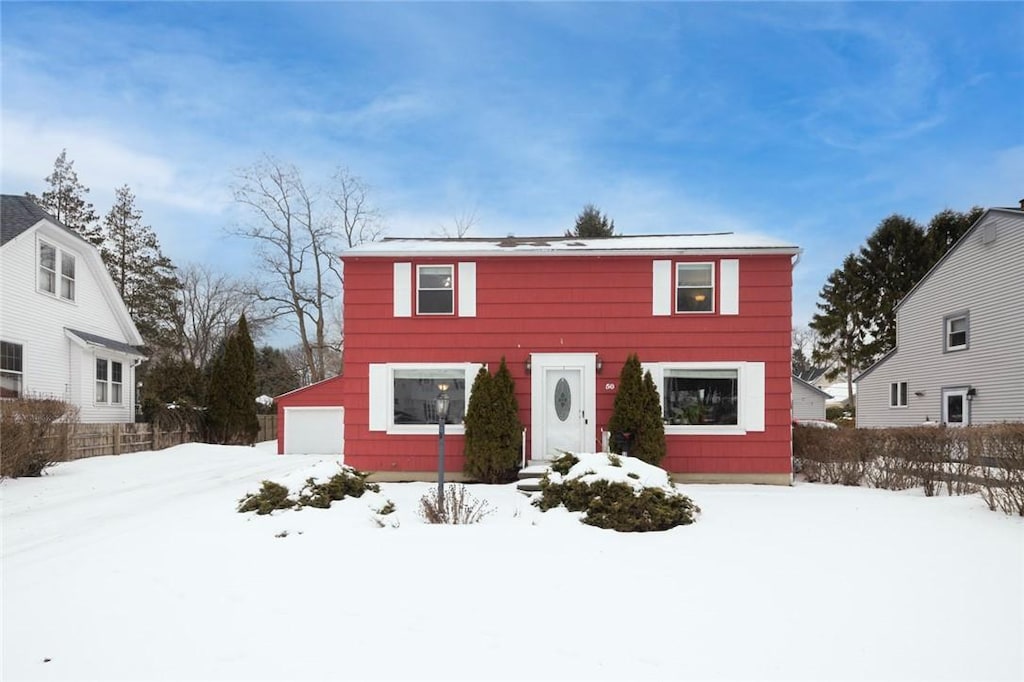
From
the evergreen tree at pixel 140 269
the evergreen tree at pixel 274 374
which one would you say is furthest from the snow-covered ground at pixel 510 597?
the evergreen tree at pixel 274 374

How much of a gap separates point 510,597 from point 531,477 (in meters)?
5.83

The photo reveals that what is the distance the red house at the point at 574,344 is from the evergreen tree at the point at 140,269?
21.3m

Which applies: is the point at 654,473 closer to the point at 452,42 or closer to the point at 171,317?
the point at 452,42

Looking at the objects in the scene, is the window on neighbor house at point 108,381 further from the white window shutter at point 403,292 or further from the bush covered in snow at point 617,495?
the bush covered in snow at point 617,495

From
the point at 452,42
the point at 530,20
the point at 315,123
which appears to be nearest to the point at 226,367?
the point at 315,123

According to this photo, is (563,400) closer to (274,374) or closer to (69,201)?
(274,374)

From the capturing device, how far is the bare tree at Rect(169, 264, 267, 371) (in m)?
32.5

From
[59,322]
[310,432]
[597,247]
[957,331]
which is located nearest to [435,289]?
[597,247]

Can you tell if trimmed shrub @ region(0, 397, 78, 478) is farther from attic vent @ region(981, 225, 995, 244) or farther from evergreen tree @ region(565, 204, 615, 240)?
evergreen tree @ region(565, 204, 615, 240)

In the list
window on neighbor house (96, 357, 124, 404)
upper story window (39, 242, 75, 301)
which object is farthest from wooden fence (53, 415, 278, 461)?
upper story window (39, 242, 75, 301)

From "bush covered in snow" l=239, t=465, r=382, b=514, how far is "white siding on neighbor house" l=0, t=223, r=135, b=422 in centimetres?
1118

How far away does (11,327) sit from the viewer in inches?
604

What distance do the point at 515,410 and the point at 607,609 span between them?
698cm

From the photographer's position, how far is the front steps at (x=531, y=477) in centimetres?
1015
